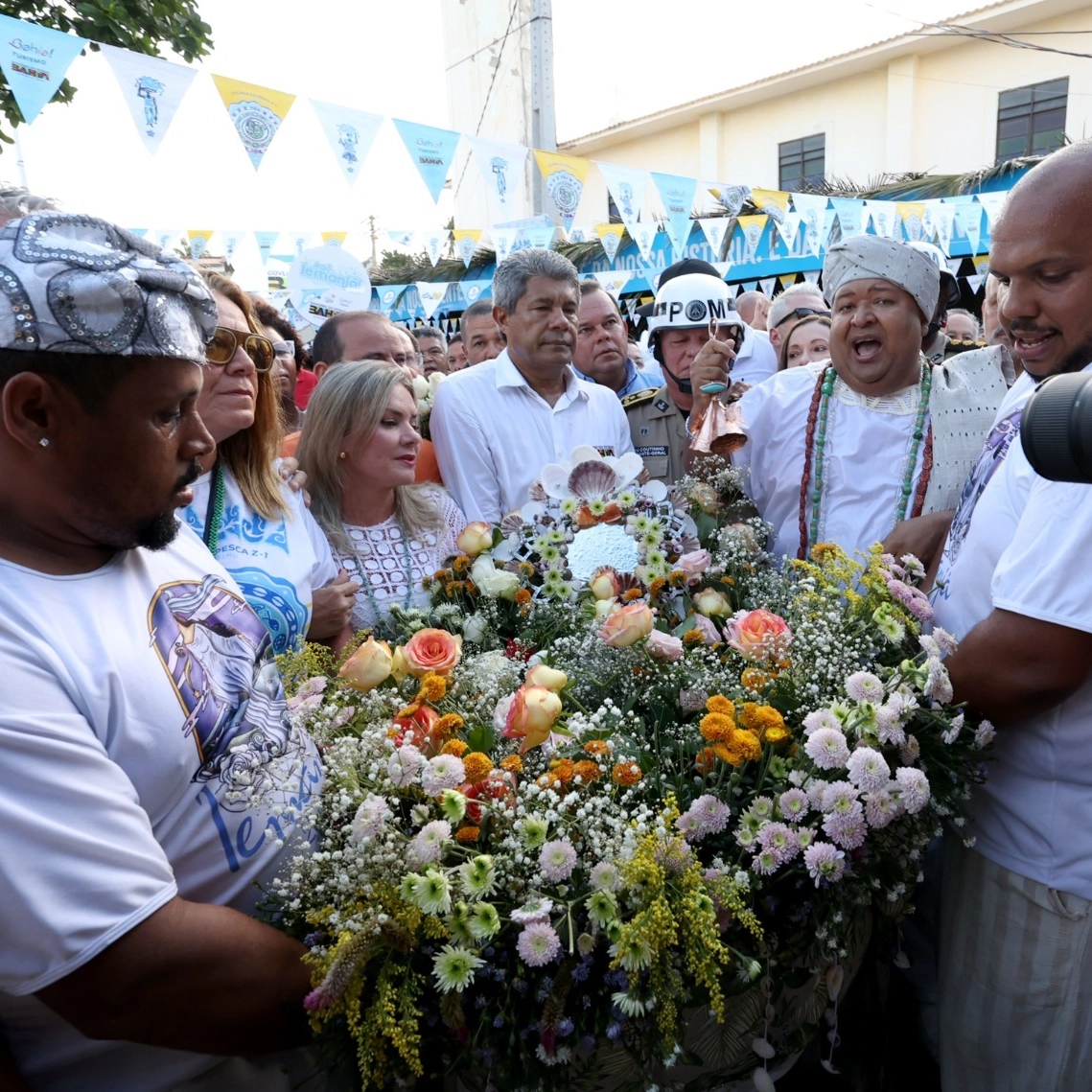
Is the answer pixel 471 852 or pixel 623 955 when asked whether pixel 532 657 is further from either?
pixel 623 955

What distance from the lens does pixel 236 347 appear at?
88.1 inches

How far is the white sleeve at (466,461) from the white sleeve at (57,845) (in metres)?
2.27

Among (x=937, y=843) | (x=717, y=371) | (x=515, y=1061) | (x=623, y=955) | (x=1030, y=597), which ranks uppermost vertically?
(x=717, y=371)

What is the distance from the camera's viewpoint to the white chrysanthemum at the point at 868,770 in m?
1.41

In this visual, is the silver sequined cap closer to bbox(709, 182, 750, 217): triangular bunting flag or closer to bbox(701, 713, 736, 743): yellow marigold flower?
bbox(701, 713, 736, 743): yellow marigold flower

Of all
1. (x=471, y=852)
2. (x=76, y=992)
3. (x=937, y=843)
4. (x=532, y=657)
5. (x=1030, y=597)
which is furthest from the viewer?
(x=937, y=843)

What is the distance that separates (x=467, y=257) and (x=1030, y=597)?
14.2 m

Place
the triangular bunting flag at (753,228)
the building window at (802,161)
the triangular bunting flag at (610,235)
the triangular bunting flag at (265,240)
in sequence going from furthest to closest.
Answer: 1. the building window at (802,161)
2. the triangular bunting flag at (265,240)
3. the triangular bunting flag at (610,235)
4. the triangular bunting flag at (753,228)

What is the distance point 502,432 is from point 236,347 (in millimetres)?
1405

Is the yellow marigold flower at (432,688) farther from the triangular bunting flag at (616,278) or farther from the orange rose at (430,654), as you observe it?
the triangular bunting flag at (616,278)

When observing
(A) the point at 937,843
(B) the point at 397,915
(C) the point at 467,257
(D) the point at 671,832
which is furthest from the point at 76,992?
(C) the point at 467,257

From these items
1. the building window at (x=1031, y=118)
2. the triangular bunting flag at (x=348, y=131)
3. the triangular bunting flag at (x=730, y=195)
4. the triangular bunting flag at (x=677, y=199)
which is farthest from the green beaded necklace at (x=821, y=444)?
the building window at (x=1031, y=118)

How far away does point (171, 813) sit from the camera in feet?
4.14

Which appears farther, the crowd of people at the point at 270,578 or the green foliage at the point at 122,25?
the green foliage at the point at 122,25
